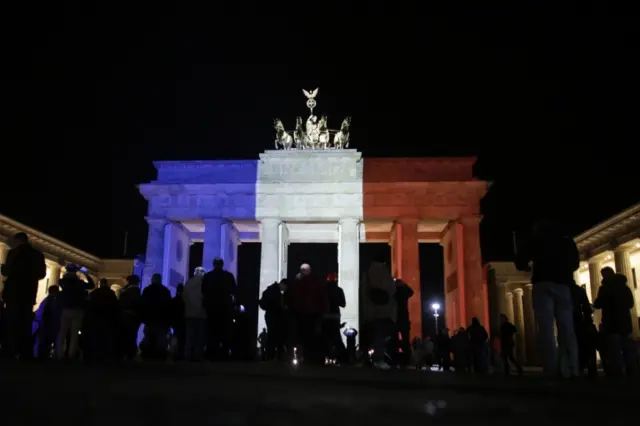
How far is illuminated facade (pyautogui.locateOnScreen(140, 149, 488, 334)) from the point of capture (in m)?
30.1

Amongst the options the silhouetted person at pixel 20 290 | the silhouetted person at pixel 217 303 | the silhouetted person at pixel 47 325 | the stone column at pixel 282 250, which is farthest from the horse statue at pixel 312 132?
the silhouetted person at pixel 20 290

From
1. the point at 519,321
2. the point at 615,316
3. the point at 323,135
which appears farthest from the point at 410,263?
the point at 615,316

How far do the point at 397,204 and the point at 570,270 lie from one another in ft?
76.4

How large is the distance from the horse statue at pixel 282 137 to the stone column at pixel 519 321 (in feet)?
68.2

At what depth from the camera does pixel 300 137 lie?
3281cm

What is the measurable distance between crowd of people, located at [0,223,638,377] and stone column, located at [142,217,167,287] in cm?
1676

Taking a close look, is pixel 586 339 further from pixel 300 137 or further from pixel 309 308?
pixel 300 137

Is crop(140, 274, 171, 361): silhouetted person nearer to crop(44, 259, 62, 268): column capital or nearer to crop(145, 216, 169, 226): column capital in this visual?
crop(145, 216, 169, 226): column capital

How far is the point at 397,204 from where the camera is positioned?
101ft

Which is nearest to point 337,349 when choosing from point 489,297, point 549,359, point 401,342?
point 401,342

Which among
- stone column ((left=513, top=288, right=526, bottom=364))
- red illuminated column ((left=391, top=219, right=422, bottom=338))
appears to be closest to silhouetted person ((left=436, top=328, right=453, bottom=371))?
red illuminated column ((left=391, top=219, right=422, bottom=338))

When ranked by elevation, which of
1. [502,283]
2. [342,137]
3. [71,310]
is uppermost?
[342,137]

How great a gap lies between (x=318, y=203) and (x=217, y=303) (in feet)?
65.4

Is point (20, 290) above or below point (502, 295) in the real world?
below
